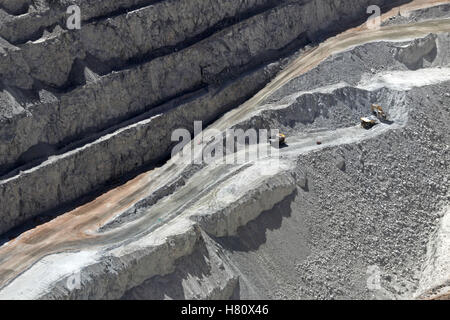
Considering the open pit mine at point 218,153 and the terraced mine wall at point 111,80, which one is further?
the terraced mine wall at point 111,80

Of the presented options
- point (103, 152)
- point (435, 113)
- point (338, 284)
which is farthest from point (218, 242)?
point (435, 113)

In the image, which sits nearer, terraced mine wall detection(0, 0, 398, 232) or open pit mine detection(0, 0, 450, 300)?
open pit mine detection(0, 0, 450, 300)
